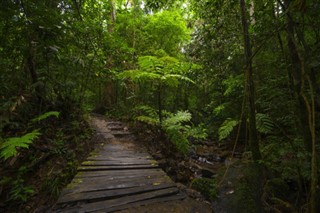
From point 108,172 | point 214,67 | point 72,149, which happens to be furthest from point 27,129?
point 214,67

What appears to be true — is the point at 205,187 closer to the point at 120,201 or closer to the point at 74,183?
the point at 120,201

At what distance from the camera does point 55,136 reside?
15.5 feet

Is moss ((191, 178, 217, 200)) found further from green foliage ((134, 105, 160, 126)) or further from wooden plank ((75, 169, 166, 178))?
green foliage ((134, 105, 160, 126))

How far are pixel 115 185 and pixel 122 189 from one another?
6.3 inches

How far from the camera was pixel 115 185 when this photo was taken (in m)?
3.05

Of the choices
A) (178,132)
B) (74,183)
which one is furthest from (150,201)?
(178,132)

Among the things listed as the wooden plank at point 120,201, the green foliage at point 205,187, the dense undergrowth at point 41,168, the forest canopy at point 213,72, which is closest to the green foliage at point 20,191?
the dense undergrowth at point 41,168

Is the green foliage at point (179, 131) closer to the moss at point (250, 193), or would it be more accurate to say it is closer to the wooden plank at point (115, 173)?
the wooden plank at point (115, 173)

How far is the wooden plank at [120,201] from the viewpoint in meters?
2.46

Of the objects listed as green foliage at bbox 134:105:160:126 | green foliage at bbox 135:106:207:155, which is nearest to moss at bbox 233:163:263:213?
green foliage at bbox 135:106:207:155

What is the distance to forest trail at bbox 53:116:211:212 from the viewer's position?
8.41 ft

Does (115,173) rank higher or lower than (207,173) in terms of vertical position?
higher

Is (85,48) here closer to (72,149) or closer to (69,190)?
(72,149)

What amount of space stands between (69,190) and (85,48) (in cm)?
442
